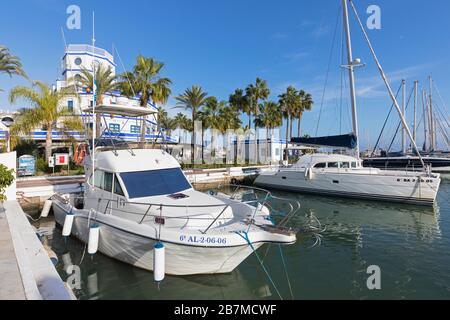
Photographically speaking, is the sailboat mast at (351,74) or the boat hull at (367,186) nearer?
the boat hull at (367,186)

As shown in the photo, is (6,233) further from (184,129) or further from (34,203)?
(184,129)

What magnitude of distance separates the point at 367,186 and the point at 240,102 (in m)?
27.3

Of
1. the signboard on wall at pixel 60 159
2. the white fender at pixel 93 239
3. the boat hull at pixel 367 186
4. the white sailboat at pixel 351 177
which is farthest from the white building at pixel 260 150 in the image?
the white fender at pixel 93 239

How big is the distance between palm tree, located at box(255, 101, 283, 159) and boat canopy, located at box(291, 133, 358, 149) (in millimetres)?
19989

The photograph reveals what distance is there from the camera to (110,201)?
832 centimetres

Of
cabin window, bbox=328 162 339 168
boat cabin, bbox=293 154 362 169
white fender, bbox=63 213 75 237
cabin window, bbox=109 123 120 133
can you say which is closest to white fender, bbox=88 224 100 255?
white fender, bbox=63 213 75 237

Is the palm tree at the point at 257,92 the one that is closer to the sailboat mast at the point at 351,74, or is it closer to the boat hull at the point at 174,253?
the sailboat mast at the point at 351,74

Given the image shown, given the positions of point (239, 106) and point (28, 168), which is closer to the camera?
point (28, 168)

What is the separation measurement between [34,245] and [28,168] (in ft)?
55.3

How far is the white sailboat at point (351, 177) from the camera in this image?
671 inches

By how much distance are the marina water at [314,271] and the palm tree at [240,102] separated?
1251 inches

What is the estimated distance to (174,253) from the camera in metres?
6.44

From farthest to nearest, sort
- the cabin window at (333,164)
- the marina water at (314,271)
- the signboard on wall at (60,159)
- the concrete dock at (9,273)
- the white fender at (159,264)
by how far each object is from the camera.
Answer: the signboard on wall at (60,159) → the cabin window at (333,164) → the marina water at (314,271) → the white fender at (159,264) → the concrete dock at (9,273)
